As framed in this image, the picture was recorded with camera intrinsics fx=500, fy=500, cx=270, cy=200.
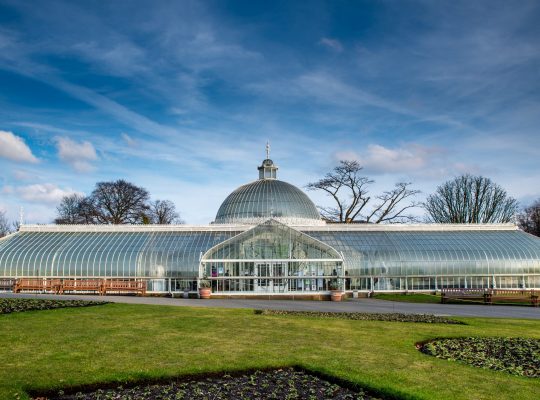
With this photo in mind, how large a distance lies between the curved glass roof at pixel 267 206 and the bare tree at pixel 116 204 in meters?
29.3

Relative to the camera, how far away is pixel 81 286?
42969 millimetres

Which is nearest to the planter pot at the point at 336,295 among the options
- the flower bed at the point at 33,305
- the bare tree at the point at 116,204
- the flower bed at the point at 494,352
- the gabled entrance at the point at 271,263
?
the gabled entrance at the point at 271,263

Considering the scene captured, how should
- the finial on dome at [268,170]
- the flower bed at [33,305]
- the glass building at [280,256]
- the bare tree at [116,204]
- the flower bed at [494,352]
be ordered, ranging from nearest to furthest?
1. the flower bed at [494,352]
2. the flower bed at [33,305]
3. the glass building at [280,256]
4. the finial on dome at [268,170]
5. the bare tree at [116,204]

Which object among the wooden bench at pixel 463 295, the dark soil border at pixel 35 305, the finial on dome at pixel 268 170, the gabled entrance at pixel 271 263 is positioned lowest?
the wooden bench at pixel 463 295

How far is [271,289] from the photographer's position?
148 ft

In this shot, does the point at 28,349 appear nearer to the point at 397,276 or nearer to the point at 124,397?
the point at 124,397

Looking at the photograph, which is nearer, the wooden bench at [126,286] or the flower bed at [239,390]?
the flower bed at [239,390]

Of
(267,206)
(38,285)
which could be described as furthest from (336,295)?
(38,285)

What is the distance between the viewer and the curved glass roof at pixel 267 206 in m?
59.9

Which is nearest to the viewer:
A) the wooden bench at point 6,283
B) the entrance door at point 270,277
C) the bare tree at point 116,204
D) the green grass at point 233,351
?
the green grass at point 233,351

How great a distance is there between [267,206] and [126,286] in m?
Answer: 21.2

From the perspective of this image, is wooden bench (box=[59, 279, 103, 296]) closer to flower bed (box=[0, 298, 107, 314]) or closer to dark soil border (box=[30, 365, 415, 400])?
flower bed (box=[0, 298, 107, 314])

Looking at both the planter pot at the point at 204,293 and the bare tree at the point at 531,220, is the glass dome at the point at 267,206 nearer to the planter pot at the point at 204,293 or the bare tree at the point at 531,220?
the planter pot at the point at 204,293

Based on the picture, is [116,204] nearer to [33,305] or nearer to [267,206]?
[267,206]
